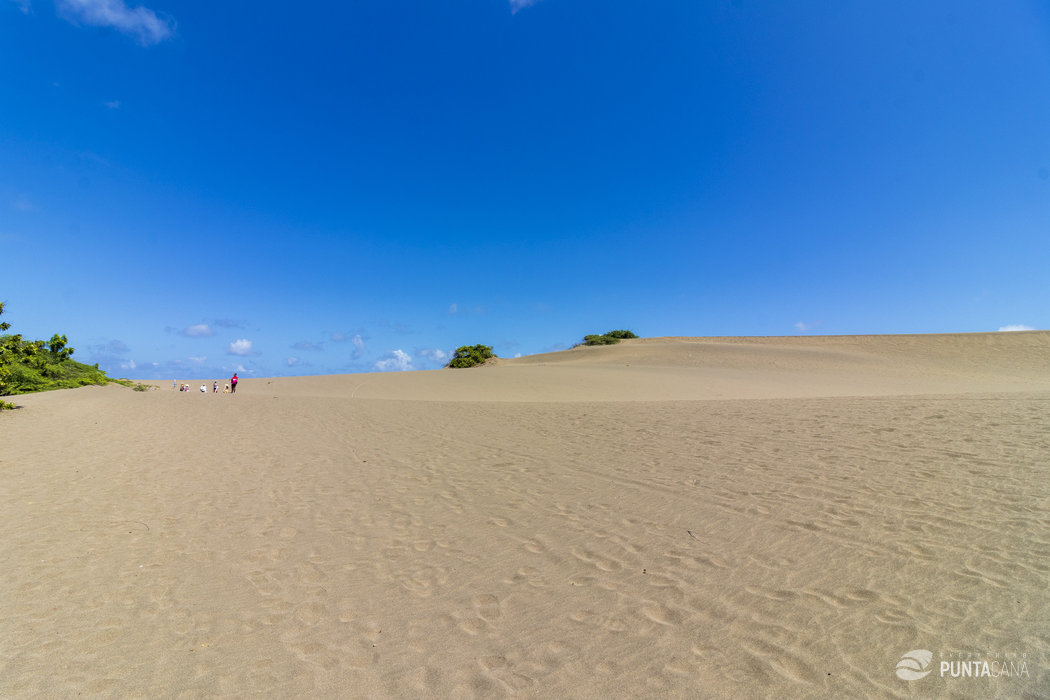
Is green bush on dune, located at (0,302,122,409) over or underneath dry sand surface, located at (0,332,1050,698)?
over

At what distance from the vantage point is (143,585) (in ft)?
16.3

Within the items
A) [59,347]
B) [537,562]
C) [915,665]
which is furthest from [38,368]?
[915,665]

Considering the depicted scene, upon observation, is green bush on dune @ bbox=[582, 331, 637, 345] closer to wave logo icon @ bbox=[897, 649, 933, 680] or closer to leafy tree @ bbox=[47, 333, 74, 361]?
leafy tree @ bbox=[47, 333, 74, 361]

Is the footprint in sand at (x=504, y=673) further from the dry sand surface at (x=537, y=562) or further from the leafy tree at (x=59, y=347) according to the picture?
the leafy tree at (x=59, y=347)

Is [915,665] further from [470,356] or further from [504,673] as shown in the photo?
[470,356]

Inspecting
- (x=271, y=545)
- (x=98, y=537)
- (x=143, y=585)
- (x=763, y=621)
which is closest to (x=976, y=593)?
(x=763, y=621)

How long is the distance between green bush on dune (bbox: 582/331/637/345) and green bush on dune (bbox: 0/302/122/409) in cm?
4826

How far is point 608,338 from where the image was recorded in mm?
61281

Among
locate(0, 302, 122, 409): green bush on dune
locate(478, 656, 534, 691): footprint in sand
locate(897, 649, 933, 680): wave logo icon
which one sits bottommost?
locate(478, 656, 534, 691): footprint in sand

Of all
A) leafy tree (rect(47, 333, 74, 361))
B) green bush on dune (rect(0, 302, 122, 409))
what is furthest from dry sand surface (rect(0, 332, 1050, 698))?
leafy tree (rect(47, 333, 74, 361))

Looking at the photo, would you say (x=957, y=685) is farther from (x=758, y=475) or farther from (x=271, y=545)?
(x=271, y=545)

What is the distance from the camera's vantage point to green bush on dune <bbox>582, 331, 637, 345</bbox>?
60734 mm

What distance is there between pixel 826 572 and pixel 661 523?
80.7 inches

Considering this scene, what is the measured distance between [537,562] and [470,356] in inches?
1550
